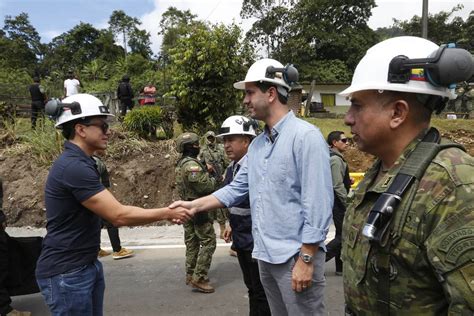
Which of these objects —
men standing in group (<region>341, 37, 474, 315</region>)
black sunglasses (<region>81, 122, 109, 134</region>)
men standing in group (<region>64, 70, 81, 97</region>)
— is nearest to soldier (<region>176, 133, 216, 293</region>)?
black sunglasses (<region>81, 122, 109, 134</region>)

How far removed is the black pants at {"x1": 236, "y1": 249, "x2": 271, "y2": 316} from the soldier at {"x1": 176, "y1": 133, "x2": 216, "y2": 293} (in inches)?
48.6

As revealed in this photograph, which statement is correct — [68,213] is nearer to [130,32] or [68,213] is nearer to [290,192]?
[290,192]

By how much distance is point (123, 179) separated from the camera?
8.67 metres

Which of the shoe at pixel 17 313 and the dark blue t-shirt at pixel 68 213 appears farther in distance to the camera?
the shoe at pixel 17 313

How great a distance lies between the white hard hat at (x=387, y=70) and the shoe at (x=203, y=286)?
3.56 meters

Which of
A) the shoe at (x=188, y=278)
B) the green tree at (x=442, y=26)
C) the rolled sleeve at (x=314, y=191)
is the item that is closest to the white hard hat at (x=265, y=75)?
the rolled sleeve at (x=314, y=191)

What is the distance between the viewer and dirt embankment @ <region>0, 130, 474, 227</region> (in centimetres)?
785

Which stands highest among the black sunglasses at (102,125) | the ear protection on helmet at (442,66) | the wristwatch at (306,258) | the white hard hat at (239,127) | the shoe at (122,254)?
the ear protection on helmet at (442,66)

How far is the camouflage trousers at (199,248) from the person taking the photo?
14.8ft

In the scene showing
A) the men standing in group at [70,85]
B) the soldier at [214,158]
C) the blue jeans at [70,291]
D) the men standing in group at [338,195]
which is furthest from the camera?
the men standing in group at [70,85]

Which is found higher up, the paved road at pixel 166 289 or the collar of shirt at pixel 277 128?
the collar of shirt at pixel 277 128

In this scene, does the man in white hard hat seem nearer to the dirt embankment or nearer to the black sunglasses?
the black sunglasses

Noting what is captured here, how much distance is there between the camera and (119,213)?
2529 millimetres

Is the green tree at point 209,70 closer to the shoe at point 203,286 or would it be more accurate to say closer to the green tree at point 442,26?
the shoe at point 203,286
